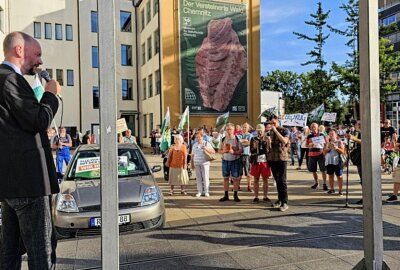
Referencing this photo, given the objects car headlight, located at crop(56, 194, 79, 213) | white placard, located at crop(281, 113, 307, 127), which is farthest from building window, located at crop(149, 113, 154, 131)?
car headlight, located at crop(56, 194, 79, 213)

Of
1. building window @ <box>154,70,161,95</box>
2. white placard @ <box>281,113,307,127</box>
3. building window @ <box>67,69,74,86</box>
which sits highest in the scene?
building window @ <box>67,69,74,86</box>

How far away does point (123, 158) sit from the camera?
7328 mm

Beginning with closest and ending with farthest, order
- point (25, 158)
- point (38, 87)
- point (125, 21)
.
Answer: point (25, 158) → point (38, 87) → point (125, 21)

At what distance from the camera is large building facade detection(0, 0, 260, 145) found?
29.9m

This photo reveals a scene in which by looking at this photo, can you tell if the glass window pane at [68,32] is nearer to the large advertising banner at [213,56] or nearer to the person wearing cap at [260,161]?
the large advertising banner at [213,56]

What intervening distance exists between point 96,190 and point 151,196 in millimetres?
917

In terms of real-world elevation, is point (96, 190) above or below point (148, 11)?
below

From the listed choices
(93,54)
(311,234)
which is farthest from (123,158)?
(93,54)

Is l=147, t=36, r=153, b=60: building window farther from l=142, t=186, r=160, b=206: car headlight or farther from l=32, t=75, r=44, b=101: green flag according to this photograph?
l=32, t=75, r=44, b=101: green flag

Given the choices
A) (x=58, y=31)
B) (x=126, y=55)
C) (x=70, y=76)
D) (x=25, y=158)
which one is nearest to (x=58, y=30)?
(x=58, y=31)

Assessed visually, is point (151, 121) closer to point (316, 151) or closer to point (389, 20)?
point (316, 151)

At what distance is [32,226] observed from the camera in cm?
272

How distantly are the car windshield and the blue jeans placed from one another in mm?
4067

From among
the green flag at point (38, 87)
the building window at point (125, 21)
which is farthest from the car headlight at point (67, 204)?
the building window at point (125, 21)
